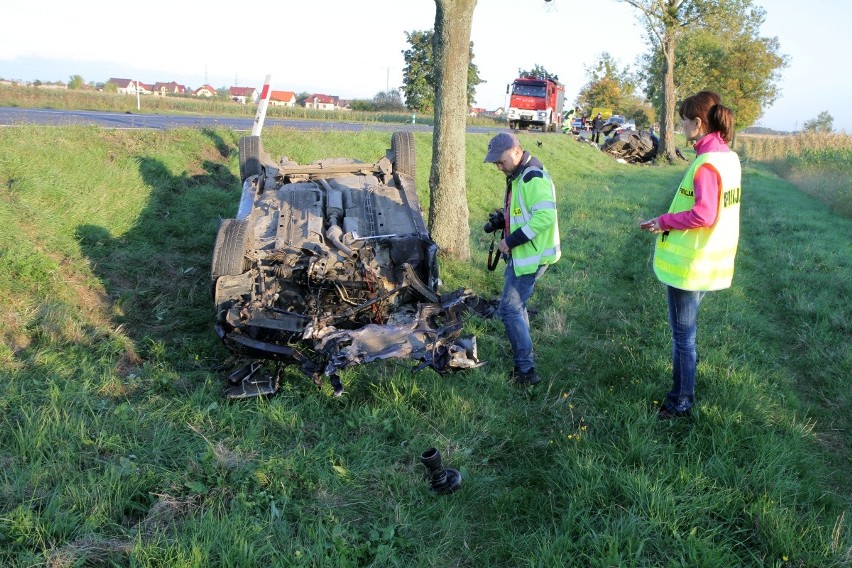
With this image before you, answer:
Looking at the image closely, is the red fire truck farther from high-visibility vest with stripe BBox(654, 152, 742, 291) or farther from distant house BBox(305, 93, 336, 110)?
distant house BBox(305, 93, 336, 110)

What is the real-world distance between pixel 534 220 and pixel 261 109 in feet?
24.0

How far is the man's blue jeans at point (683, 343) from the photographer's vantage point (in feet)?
13.4

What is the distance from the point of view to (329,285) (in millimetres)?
5152

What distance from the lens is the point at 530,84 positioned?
32719 mm

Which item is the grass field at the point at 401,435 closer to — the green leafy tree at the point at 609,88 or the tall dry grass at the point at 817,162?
the tall dry grass at the point at 817,162

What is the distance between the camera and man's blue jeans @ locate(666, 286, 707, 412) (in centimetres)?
410

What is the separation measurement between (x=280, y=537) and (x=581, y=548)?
145 cm

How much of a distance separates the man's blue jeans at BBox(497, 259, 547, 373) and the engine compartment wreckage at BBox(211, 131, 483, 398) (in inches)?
13.4

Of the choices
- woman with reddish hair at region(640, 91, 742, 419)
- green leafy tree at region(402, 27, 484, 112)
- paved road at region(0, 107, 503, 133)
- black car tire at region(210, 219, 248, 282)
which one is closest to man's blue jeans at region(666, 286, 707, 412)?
woman with reddish hair at region(640, 91, 742, 419)

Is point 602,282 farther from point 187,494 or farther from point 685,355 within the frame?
point 187,494

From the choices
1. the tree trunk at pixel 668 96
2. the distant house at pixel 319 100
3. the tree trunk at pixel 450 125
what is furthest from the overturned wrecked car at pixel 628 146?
the distant house at pixel 319 100

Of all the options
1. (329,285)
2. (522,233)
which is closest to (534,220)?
(522,233)

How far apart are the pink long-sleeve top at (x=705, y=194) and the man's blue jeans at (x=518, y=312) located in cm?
118

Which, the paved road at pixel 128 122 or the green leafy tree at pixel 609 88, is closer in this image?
the paved road at pixel 128 122
